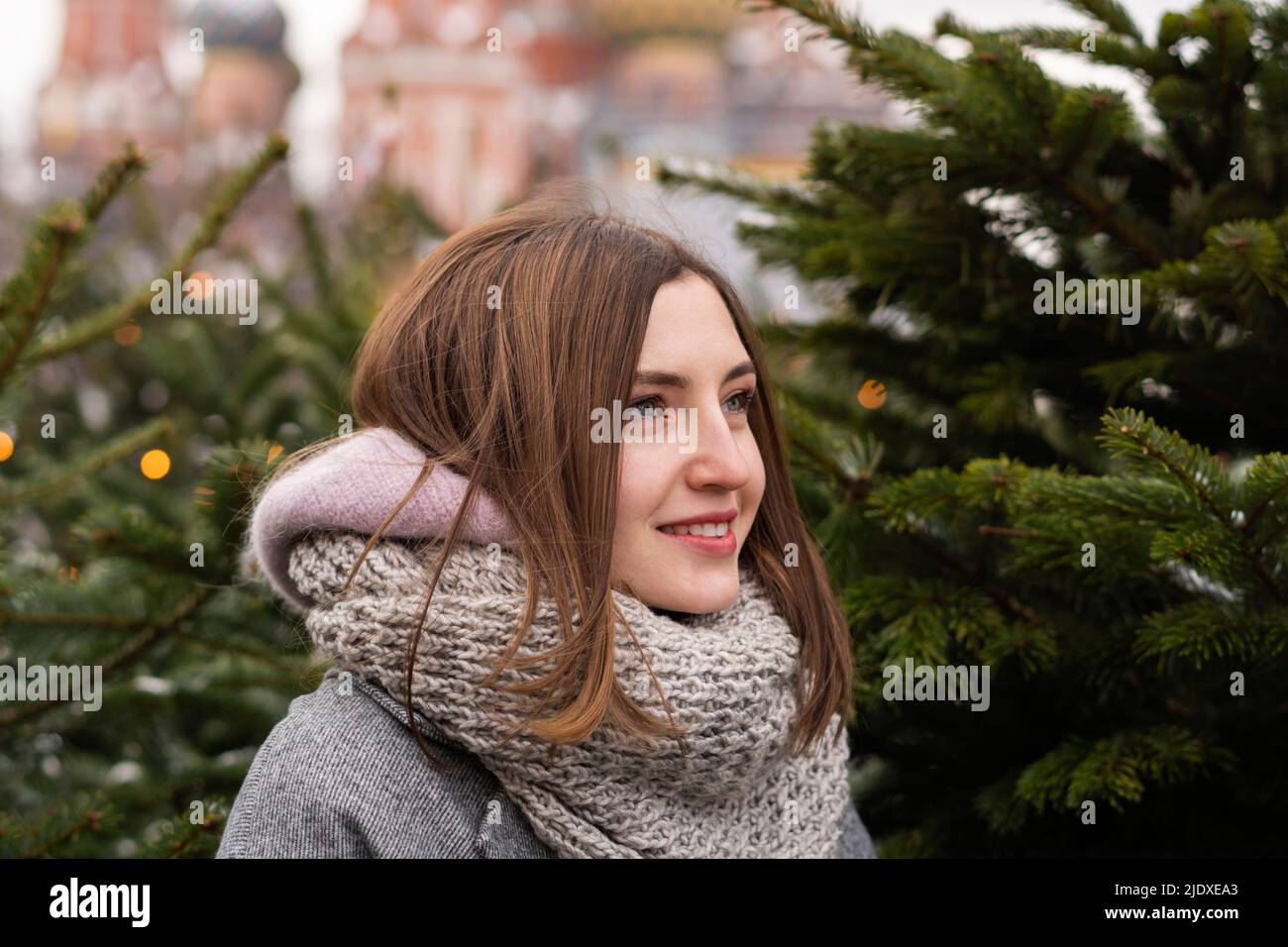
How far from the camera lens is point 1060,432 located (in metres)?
1.85

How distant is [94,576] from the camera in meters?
2.32

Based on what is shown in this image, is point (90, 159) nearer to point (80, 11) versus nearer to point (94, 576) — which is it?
point (80, 11)

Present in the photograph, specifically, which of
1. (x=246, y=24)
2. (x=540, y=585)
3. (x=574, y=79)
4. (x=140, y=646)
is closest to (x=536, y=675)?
(x=540, y=585)

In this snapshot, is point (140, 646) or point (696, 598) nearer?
point (696, 598)

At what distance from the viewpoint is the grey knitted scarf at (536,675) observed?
134 cm

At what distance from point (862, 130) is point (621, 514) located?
0.65 meters

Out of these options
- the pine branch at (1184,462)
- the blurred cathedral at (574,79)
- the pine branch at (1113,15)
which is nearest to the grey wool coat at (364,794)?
the pine branch at (1184,462)

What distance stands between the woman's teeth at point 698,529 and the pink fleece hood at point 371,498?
7.6 inches

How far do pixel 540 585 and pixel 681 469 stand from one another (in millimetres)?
214

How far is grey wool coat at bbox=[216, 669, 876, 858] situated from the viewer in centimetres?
130

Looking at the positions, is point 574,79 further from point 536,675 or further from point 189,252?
point 536,675

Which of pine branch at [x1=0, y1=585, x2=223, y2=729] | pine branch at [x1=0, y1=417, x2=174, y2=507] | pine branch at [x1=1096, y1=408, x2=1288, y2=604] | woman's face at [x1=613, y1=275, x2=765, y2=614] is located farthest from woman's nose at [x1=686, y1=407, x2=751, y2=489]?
pine branch at [x1=0, y1=417, x2=174, y2=507]

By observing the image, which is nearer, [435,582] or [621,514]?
[435,582]
